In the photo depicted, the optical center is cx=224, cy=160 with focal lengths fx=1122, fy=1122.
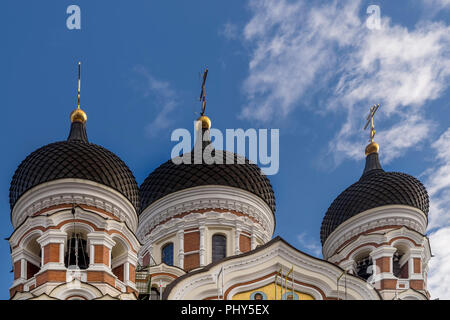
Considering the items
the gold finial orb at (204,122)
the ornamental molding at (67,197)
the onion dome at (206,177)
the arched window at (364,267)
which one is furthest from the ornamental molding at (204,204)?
the ornamental molding at (67,197)

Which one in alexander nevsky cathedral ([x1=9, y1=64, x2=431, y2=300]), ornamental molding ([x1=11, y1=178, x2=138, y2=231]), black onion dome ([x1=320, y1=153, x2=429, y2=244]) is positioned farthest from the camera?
black onion dome ([x1=320, y1=153, x2=429, y2=244])

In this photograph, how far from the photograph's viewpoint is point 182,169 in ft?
99.3

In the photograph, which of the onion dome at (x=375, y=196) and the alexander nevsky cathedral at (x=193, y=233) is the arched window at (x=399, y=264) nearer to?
the alexander nevsky cathedral at (x=193, y=233)

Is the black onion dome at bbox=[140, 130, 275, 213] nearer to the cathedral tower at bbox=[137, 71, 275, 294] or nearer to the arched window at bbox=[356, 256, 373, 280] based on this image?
the cathedral tower at bbox=[137, 71, 275, 294]

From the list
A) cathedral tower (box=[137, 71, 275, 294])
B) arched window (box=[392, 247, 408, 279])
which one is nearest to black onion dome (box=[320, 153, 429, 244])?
arched window (box=[392, 247, 408, 279])

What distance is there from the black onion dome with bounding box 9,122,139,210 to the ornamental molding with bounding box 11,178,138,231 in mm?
143

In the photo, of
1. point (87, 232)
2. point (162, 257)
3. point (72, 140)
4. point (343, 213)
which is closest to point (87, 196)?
point (87, 232)

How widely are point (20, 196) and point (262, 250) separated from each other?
6505 millimetres

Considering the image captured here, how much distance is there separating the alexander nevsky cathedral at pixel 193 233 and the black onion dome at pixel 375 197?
33mm

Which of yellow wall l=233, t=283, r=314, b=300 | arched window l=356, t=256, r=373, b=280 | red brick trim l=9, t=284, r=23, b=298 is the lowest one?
yellow wall l=233, t=283, r=314, b=300

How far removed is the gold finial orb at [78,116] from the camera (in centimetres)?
2889

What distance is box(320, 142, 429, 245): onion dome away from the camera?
2945cm
